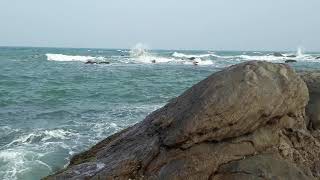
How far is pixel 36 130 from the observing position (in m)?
13.2

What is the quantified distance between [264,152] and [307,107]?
1.70 m

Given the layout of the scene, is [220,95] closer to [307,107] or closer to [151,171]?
[151,171]

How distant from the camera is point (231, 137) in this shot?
6.18m

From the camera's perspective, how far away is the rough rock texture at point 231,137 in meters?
5.98

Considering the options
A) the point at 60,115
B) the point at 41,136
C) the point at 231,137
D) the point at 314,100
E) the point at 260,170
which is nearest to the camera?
the point at 260,170

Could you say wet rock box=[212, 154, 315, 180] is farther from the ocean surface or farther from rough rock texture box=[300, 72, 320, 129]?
the ocean surface

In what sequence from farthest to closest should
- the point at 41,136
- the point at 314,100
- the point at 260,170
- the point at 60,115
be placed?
the point at 60,115, the point at 41,136, the point at 314,100, the point at 260,170

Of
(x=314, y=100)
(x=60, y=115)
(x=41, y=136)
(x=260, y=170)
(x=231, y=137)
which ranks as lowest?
(x=60, y=115)

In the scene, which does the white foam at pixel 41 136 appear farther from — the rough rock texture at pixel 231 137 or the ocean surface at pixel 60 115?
the rough rock texture at pixel 231 137

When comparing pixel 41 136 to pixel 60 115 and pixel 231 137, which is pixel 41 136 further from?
pixel 231 137

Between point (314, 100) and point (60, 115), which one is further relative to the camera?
point (60, 115)

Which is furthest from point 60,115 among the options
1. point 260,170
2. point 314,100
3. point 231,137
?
point 260,170

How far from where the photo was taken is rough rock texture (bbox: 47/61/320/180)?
598cm

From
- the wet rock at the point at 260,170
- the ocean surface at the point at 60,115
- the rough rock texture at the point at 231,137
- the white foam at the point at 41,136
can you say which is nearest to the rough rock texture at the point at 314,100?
the rough rock texture at the point at 231,137
